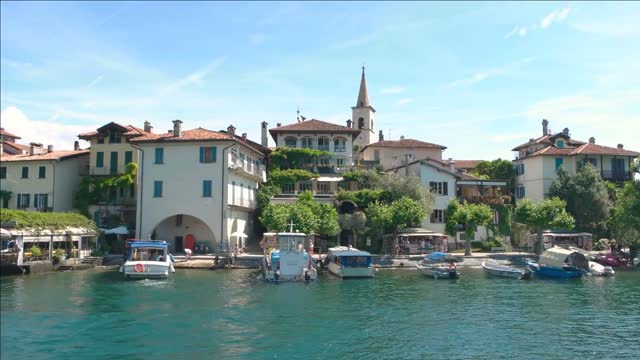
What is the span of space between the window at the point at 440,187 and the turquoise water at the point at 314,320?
21.5m

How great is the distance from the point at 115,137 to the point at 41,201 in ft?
31.6

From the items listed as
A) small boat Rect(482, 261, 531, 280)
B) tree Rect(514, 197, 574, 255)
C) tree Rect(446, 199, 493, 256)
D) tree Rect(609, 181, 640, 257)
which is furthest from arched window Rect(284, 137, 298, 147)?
tree Rect(609, 181, 640, 257)

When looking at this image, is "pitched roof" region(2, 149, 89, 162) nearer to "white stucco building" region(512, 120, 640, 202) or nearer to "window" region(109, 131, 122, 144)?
"window" region(109, 131, 122, 144)

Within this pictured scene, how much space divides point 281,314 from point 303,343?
5.20 m

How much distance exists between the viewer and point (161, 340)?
2028cm

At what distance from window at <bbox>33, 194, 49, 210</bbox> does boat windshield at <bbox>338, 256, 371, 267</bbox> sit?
1289 inches

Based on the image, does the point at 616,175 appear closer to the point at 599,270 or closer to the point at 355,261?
the point at 599,270

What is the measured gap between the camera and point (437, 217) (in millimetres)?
56625

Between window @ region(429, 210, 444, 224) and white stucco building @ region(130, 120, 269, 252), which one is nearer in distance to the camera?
white stucco building @ region(130, 120, 269, 252)

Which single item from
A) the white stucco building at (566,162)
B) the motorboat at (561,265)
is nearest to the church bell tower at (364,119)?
the white stucco building at (566,162)

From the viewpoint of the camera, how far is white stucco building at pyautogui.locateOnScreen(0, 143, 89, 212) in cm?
5425

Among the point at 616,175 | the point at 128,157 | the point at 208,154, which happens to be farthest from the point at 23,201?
the point at 616,175

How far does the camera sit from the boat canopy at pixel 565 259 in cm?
4094

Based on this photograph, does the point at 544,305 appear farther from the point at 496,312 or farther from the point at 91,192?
the point at 91,192
